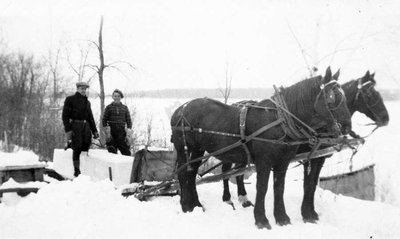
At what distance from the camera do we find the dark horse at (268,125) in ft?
16.4

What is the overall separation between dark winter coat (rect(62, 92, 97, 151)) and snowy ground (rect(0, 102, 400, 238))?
2.26 m

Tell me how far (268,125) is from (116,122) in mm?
4445

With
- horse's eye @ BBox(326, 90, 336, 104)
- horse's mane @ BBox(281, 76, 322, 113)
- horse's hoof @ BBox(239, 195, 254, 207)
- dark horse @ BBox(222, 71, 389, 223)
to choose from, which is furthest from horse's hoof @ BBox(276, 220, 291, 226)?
horse's eye @ BBox(326, 90, 336, 104)

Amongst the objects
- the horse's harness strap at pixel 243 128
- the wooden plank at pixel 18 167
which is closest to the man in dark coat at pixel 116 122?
the wooden plank at pixel 18 167

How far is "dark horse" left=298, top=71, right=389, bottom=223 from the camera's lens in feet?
19.3

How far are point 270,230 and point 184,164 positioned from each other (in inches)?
62.5

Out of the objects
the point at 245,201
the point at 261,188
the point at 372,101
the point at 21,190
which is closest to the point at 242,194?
the point at 245,201

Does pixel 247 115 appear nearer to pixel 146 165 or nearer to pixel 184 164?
pixel 184 164

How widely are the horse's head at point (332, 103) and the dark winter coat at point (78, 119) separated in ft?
15.7

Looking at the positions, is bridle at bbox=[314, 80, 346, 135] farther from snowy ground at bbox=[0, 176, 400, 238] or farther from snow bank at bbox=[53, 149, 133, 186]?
snow bank at bbox=[53, 149, 133, 186]

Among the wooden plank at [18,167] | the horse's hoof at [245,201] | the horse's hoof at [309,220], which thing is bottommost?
the horse's hoof at [309,220]

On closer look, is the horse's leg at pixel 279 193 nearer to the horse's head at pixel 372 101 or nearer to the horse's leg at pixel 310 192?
the horse's leg at pixel 310 192

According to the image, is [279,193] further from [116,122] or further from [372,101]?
[116,122]

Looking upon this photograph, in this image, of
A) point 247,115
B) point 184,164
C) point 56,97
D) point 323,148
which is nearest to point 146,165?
point 184,164
